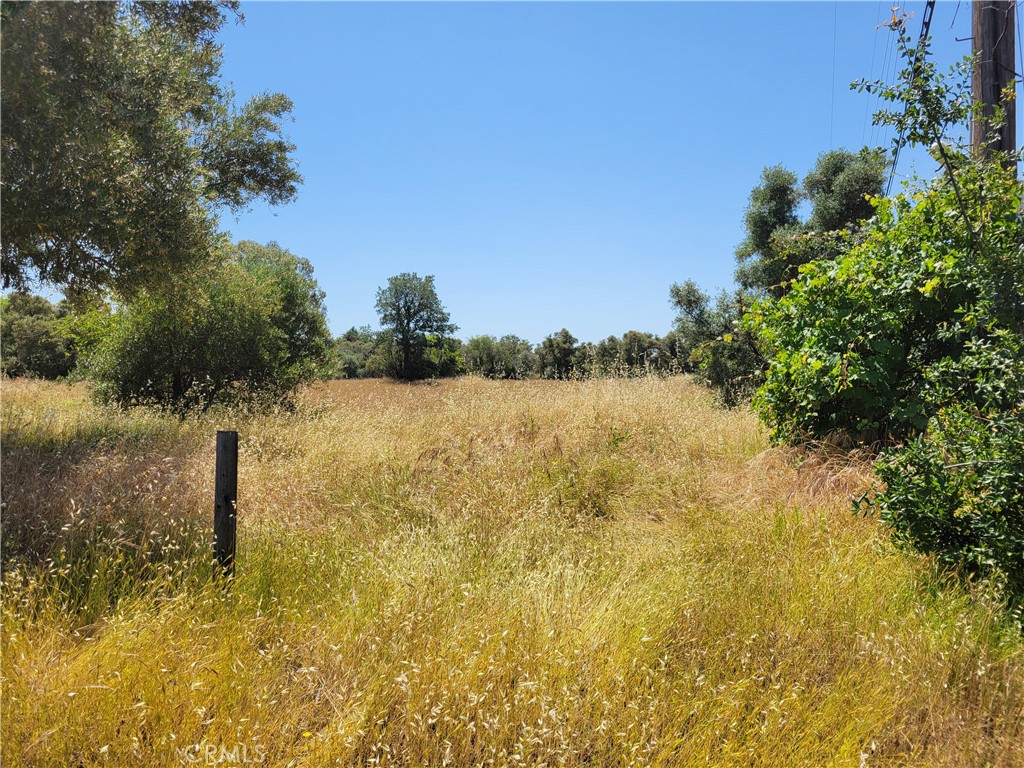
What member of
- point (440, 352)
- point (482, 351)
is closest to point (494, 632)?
point (440, 352)

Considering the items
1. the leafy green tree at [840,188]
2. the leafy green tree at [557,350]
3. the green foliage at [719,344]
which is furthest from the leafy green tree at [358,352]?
the leafy green tree at [840,188]

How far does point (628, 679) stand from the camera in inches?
110

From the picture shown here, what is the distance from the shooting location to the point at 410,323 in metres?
30.8

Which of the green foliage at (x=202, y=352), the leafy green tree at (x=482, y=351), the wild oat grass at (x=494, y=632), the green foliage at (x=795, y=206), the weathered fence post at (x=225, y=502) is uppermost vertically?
the green foliage at (x=795, y=206)

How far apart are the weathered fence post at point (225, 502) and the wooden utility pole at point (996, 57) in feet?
25.6

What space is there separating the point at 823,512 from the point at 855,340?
1.94 metres

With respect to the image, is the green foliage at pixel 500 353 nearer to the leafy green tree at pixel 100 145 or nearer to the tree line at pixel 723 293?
the tree line at pixel 723 293

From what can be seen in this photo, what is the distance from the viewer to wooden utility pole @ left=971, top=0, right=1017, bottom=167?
5.95 m

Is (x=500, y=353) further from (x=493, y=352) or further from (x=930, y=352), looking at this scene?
(x=930, y=352)

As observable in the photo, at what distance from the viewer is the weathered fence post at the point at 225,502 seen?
12.5 feet

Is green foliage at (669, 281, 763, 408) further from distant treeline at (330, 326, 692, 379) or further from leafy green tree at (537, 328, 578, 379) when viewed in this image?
leafy green tree at (537, 328, 578, 379)

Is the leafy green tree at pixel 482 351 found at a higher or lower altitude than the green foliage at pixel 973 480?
higher

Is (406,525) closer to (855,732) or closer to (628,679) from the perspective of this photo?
(628,679)

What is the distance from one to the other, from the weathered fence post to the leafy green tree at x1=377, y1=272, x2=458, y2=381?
88.0ft
